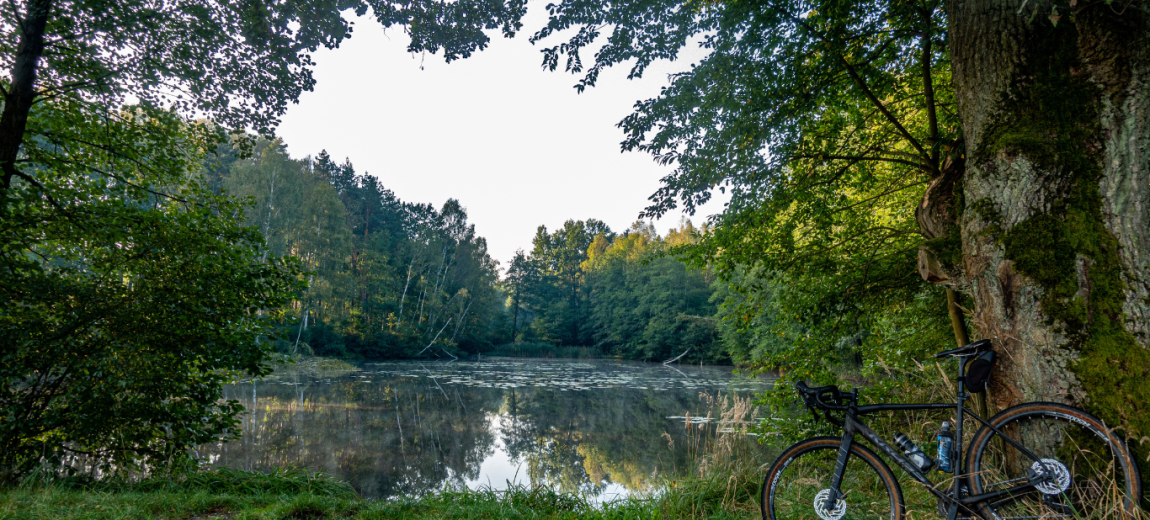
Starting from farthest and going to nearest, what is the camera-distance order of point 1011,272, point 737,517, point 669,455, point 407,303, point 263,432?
point 407,303, point 263,432, point 669,455, point 737,517, point 1011,272

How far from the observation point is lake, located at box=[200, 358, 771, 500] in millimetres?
7055

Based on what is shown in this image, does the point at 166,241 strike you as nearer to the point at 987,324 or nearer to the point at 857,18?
the point at 987,324

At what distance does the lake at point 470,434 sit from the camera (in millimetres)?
7055

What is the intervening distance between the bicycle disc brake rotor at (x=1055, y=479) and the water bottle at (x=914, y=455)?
38cm

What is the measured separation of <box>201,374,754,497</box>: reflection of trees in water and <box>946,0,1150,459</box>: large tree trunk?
13.3 ft

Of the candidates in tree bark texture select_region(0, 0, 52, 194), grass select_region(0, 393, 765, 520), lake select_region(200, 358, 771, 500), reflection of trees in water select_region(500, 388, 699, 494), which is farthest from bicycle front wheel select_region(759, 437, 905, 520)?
tree bark texture select_region(0, 0, 52, 194)

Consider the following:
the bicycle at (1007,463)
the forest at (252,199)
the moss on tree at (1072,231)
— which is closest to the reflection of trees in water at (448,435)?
the forest at (252,199)

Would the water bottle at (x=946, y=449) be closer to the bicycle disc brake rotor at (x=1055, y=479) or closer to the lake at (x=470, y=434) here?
the bicycle disc brake rotor at (x=1055, y=479)

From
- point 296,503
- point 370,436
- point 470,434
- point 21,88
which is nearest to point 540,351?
point 470,434

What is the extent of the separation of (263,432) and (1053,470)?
36.3 ft

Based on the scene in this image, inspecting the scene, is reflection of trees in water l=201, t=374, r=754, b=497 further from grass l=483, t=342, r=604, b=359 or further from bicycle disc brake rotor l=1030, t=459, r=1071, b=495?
grass l=483, t=342, r=604, b=359

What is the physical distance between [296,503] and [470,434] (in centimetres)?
639

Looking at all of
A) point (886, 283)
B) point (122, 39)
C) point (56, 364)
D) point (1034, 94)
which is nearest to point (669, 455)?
point (886, 283)

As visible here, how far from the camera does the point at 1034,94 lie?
2521 mm
